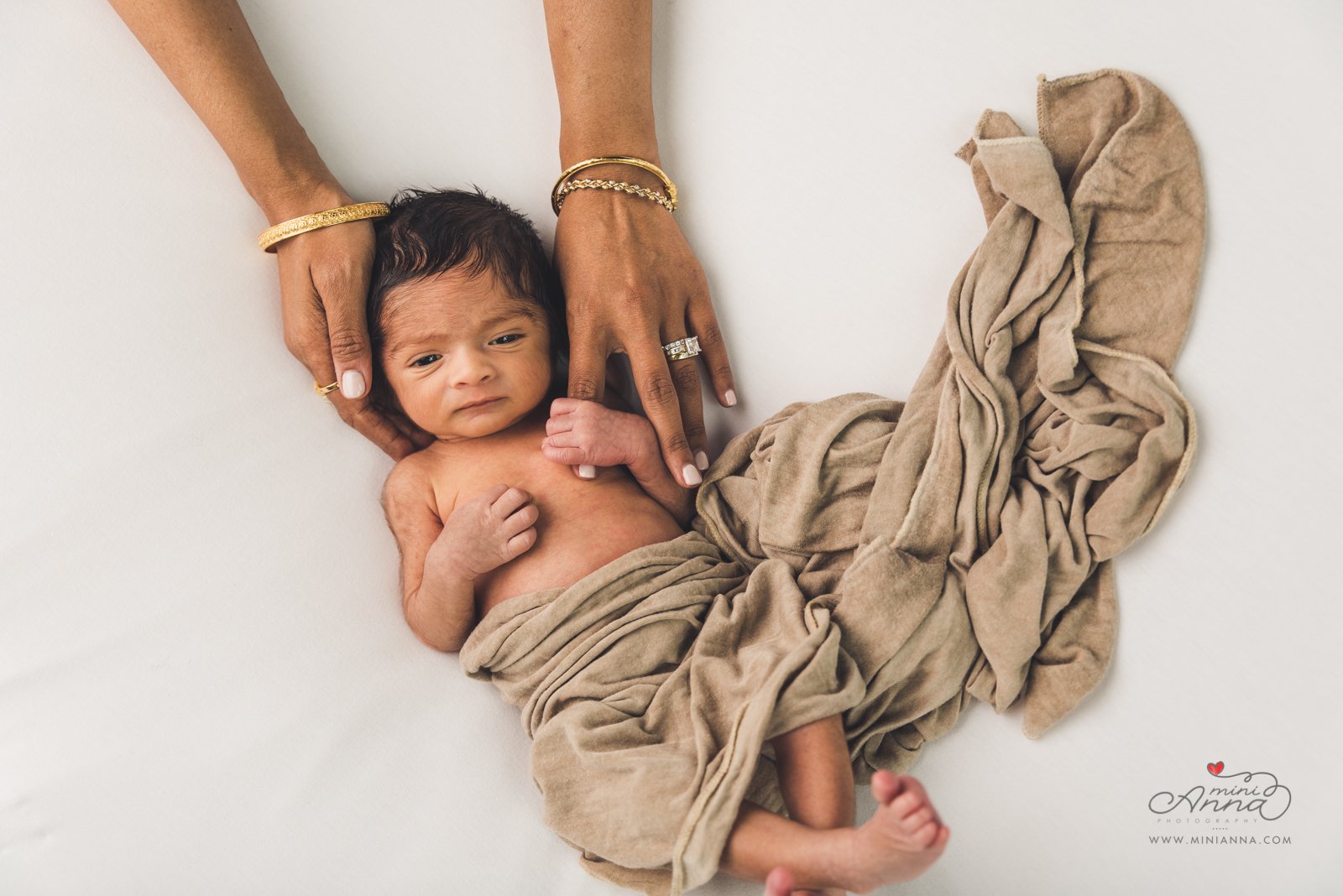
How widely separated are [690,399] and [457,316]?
1.14 ft

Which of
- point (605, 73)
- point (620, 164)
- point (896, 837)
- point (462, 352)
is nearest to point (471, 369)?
point (462, 352)

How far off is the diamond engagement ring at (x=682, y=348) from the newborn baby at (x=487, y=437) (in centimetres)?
11

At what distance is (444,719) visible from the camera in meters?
1.11

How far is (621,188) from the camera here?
Result: 1.27m

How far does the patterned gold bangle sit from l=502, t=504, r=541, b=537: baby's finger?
467 mm

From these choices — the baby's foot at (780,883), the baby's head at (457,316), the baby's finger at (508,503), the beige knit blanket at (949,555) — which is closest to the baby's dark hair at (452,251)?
the baby's head at (457,316)

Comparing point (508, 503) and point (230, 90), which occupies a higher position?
point (230, 90)

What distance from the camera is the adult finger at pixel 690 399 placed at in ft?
4.20

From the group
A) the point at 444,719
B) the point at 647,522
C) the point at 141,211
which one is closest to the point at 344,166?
the point at 141,211

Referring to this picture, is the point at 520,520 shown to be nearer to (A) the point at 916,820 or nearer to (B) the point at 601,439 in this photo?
(B) the point at 601,439

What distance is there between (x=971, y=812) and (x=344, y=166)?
121cm

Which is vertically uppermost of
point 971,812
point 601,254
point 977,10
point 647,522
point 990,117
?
point 977,10

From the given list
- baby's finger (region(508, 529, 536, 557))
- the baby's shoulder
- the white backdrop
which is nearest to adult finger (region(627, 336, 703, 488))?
the white backdrop

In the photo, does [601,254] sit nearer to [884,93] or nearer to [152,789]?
[884,93]
